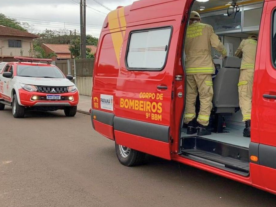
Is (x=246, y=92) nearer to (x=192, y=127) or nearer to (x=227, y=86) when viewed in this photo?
(x=227, y=86)

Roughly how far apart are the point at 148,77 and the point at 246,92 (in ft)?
4.16

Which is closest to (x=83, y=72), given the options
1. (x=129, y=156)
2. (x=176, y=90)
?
(x=129, y=156)

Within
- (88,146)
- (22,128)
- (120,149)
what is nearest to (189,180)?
(120,149)

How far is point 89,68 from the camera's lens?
55.7 ft

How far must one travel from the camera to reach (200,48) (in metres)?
4.89

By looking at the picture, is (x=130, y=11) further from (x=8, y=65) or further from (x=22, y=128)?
(x=8, y=65)

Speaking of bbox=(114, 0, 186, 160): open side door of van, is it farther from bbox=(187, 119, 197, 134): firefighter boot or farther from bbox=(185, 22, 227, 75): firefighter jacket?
bbox=(187, 119, 197, 134): firefighter boot

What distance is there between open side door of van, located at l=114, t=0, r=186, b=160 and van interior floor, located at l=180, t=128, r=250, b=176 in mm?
371

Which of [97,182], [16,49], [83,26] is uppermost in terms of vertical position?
[83,26]

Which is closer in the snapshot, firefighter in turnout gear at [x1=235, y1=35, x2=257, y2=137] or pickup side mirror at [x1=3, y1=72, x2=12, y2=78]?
firefighter in turnout gear at [x1=235, y1=35, x2=257, y2=137]

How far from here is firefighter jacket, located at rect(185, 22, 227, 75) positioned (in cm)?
485

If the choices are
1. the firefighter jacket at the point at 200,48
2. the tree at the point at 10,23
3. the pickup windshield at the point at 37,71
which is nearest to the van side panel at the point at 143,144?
the firefighter jacket at the point at 200,48

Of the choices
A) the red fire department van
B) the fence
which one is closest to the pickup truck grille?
the red fire department van

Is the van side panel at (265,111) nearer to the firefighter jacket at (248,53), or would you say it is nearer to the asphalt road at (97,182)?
the asphalt road at (97,182)
